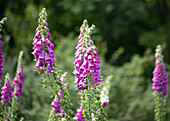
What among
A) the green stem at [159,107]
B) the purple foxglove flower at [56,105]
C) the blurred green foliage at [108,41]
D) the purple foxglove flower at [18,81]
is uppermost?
the blurred green foliage at [108,41]

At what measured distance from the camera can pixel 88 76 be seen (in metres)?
1.95

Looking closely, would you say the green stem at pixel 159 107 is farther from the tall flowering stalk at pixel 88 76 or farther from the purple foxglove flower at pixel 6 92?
the purple foxglove flower at pixel 6 92

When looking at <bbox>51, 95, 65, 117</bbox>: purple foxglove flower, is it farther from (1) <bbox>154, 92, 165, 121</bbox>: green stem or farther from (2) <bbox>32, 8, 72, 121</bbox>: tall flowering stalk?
(1) <bbox>154, 92, 165, 121</bbox>: green stem

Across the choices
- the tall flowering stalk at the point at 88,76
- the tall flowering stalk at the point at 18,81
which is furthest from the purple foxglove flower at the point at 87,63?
the tall flowering stalk at the point at 18,81

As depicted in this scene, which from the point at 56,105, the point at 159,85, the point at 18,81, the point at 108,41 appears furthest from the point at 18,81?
the point at 108,41

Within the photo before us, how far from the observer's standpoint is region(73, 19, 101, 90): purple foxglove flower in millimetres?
1943

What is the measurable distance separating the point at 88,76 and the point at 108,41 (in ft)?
36.8

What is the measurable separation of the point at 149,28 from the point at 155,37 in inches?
77.1

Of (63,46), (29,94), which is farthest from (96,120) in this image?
(63,46)

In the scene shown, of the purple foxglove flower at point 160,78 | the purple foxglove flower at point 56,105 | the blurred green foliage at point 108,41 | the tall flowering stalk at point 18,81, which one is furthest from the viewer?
the blurred green foliage at point 108,41

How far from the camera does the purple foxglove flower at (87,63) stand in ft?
6.38

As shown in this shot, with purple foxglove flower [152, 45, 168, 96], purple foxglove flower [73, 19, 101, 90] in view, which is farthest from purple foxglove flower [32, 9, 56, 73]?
purple foxglove flower [152, 45, 168, 96]

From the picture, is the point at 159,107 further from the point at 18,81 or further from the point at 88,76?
the point at 18,81

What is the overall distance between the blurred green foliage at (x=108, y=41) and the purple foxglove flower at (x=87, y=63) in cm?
279
